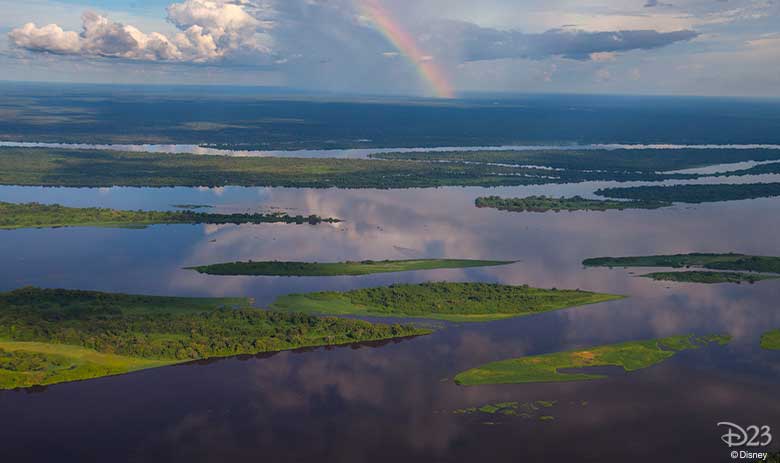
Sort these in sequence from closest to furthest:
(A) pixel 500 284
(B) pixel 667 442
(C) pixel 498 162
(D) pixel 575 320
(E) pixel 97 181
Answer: (B) pixel 667 442 < (D) pixel 575 320 < (A) pixel 500 284 < (E) pixel 97 181 < (C) pixel 498 162

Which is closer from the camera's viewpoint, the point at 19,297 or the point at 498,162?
the point at 19,297

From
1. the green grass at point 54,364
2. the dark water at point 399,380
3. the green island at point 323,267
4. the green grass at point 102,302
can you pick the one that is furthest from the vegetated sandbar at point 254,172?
the green grass at point 54,364

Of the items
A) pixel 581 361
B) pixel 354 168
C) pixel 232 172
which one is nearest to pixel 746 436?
pixel 581 361

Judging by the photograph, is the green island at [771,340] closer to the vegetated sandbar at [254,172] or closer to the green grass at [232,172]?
the green grass at [232,172]

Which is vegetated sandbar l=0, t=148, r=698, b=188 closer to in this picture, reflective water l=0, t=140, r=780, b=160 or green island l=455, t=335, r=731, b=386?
reflective water l=0, t=140, r=780, b=160

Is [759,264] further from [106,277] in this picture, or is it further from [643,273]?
[106,277]

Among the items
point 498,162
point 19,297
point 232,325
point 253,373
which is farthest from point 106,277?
point 498,162
